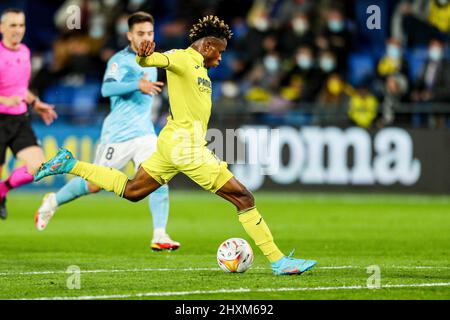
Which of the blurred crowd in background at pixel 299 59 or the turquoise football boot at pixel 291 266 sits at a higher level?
the blurred crowd in background at pixel 299 59

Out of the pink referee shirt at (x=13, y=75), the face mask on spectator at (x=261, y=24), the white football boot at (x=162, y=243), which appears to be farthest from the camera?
the face mask on spectator at (x=261, y=24)

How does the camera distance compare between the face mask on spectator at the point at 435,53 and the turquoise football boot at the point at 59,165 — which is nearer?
the turquoise football boot at the point at 59,165

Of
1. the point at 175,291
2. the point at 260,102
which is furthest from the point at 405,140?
the point at 175,291

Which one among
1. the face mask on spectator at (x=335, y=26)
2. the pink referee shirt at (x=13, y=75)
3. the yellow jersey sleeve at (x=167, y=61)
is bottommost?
the yellow jersey sleeve at (x=167, y=61)

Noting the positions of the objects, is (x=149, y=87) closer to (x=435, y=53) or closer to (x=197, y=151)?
(x=197, y=151)

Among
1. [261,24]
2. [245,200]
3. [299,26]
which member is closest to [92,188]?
[245,200]

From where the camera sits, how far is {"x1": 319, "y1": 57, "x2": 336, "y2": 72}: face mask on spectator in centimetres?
2266

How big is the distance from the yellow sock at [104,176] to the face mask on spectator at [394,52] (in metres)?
13.3

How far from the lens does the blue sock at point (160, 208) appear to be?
38.7ft

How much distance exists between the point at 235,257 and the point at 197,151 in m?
1.02

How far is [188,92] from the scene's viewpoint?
939cm

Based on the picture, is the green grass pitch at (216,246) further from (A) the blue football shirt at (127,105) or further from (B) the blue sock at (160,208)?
(A) the blue football shirt at (127,105)

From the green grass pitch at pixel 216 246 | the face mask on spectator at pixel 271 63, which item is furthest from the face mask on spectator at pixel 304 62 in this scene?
the green grass pitch at pixel 216 246
